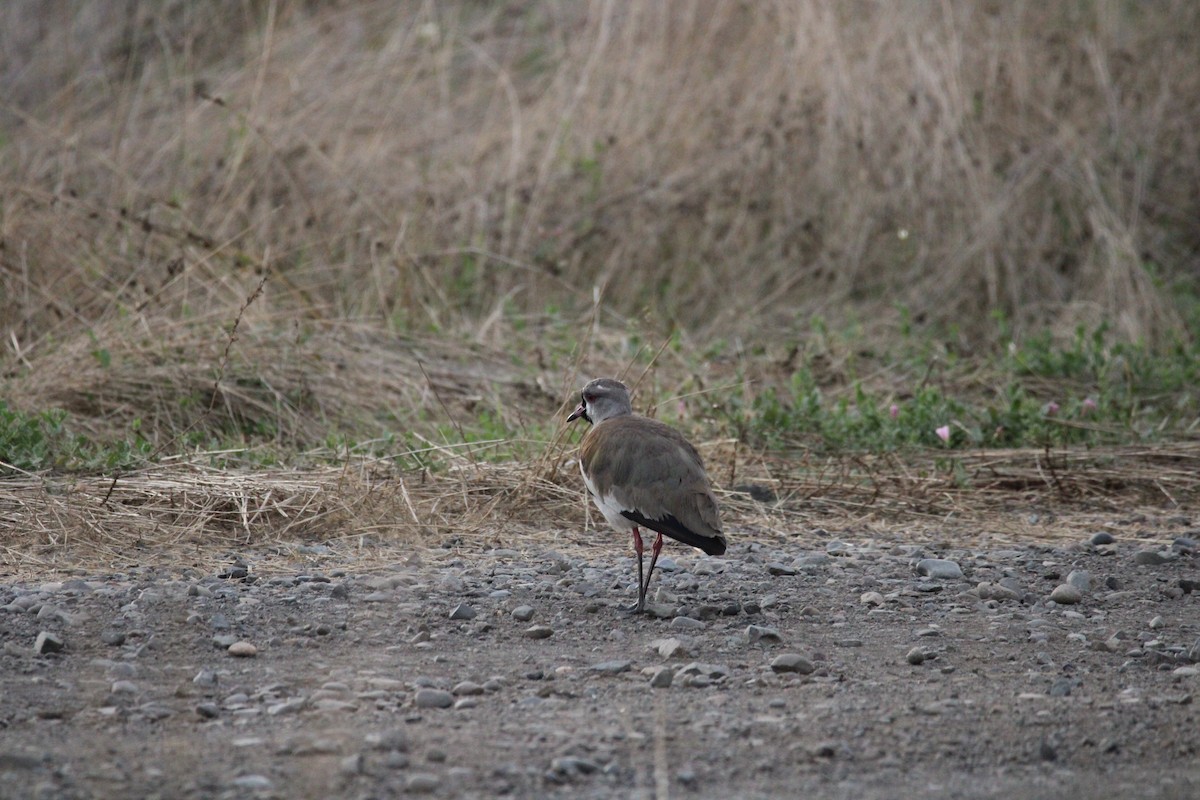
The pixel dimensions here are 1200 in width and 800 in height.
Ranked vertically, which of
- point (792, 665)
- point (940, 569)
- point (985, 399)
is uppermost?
point (792, 665)

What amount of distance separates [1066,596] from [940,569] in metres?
0.46

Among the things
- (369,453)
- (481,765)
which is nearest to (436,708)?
(481,765)

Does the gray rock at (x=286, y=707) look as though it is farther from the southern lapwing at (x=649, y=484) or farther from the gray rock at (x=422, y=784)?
the southern lapwing at (x=649, y=484)

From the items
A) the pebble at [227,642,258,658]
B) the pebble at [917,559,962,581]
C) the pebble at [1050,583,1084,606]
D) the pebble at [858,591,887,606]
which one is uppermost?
the pebble at [227,642,258,658]

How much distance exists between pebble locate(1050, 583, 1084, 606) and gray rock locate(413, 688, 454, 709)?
2.19 meters

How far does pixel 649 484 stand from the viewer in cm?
438

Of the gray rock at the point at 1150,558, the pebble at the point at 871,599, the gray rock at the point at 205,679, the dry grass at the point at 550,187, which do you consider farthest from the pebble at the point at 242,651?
the gray rock at the point at 1150,558

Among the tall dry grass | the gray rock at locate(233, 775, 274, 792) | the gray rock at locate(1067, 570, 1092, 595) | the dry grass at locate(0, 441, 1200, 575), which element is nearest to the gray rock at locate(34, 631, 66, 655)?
the dry grass at locate(0, 441, 1200, 575)

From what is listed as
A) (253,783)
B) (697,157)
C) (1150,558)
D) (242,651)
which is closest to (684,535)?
(242,651)

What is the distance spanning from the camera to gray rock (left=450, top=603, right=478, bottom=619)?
4254 mm

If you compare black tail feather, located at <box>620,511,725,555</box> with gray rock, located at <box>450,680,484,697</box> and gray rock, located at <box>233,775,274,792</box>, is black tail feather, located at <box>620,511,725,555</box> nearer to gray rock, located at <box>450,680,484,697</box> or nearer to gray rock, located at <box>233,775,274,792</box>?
gray rock, located at <box>450,680,484,697</box>

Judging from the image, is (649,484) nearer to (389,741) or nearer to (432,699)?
(432,699)

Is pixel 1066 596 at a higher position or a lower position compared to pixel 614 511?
lower

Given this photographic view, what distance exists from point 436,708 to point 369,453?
109 inches
